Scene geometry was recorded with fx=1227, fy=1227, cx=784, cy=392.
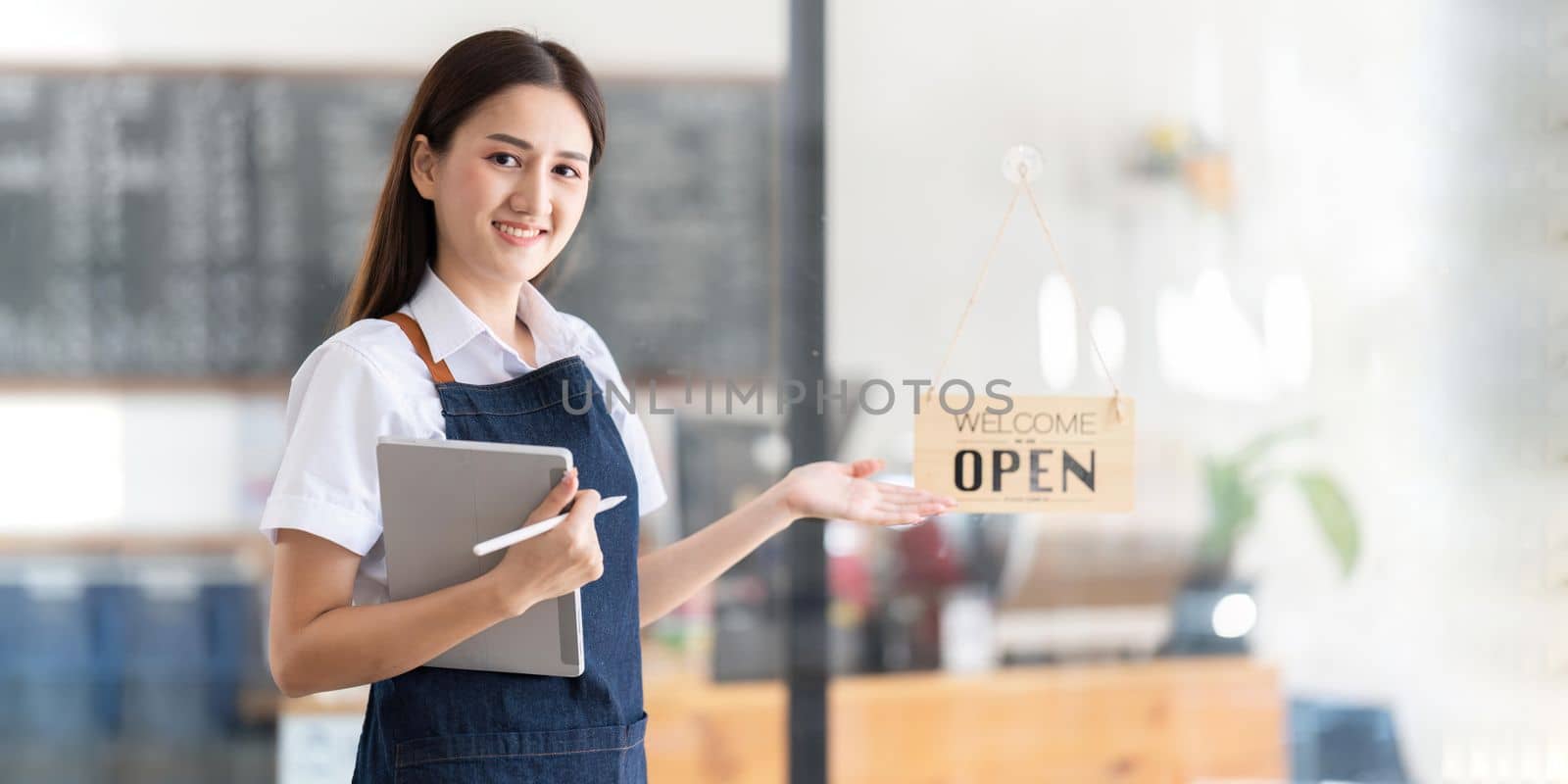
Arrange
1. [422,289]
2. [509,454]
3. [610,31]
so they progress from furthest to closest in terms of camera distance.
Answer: [610,31]
[422,289]
[509,454]

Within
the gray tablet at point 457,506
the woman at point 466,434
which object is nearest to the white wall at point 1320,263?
the woman at point 466,434

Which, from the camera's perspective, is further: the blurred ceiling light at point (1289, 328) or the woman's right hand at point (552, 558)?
the blurred ceiling light at point (1289, 328)

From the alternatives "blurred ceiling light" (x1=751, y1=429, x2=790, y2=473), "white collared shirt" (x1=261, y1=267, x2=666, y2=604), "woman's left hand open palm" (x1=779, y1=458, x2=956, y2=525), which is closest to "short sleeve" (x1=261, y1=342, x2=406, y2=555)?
"white collared shirt" (x1=261, y1=267, x2=666, y2=604)

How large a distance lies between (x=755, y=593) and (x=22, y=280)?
4.03 ft

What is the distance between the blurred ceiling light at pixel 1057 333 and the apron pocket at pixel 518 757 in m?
0.95

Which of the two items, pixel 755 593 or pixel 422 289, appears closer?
pixel 422 289

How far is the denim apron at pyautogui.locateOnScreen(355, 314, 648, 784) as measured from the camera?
3.60ft

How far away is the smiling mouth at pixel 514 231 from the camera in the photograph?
1.15m

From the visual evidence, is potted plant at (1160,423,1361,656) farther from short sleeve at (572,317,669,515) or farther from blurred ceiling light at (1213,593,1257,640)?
short sleeve at (572,317,669,515)

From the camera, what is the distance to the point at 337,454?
103cm

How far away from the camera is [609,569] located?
1.17 metres

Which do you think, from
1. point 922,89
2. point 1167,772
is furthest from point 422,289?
point 1167,772

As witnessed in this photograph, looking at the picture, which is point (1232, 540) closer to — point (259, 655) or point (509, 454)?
point (509, 454)
